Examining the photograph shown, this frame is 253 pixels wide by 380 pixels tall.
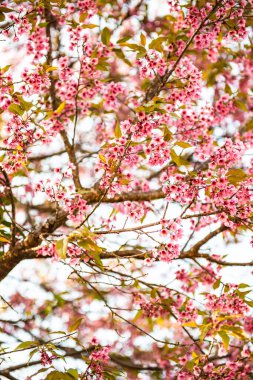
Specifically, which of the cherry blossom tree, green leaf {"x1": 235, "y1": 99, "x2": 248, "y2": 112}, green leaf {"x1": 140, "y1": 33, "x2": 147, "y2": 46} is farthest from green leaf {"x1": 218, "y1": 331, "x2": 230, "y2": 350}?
green leaf {"x1": 235, "y1": 99, "x2": 248, "y2": 112}

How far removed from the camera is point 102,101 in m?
5.06

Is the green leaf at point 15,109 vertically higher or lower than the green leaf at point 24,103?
lower

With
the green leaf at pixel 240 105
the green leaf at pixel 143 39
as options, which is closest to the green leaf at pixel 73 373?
the green leaf at pixel 143 39

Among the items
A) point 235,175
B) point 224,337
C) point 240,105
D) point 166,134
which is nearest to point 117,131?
point 166,134

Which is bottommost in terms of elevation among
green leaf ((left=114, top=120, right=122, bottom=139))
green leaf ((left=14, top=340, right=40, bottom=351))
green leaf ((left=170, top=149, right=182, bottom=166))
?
green leaf ((left=14, top=340, right=40, bottom=351))

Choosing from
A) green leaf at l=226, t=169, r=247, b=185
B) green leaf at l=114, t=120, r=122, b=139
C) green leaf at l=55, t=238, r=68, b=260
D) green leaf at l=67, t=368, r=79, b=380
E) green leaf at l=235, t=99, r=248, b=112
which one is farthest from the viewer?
green leaf at l=235, t=99, r=248, b=112

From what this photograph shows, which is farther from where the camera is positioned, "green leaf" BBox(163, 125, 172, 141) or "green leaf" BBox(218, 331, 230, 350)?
"green leaf" BBox(163, 125, 172, 141)

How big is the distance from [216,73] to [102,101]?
2.14m

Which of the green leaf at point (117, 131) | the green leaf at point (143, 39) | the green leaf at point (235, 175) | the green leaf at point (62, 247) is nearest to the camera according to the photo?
the green leaf at point (62, 247)

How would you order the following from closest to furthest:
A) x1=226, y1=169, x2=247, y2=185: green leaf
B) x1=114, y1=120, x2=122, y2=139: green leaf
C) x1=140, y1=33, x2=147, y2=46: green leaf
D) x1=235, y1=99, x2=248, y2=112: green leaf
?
x1=114, y1=120, x2=122, y2=139: green leaf, x1=226, y1=169, x2=247, y2=185: green leaf, x1=140, y1=33, x2=147, y2=46: green leaf, x1=235, y1=99, x2=248, y2=112: green leaf

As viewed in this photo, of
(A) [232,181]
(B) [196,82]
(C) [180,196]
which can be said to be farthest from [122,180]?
(B) [196,82]

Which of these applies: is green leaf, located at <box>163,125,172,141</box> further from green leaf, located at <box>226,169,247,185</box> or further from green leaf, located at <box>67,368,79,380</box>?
green leaf, located at <box>67,368,79,380</box>

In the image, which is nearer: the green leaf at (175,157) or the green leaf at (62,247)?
the green leaf at (62,247)

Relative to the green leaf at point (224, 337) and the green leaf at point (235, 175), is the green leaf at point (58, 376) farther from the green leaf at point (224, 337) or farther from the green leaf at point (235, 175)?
the green leaf at point (235, 175)
